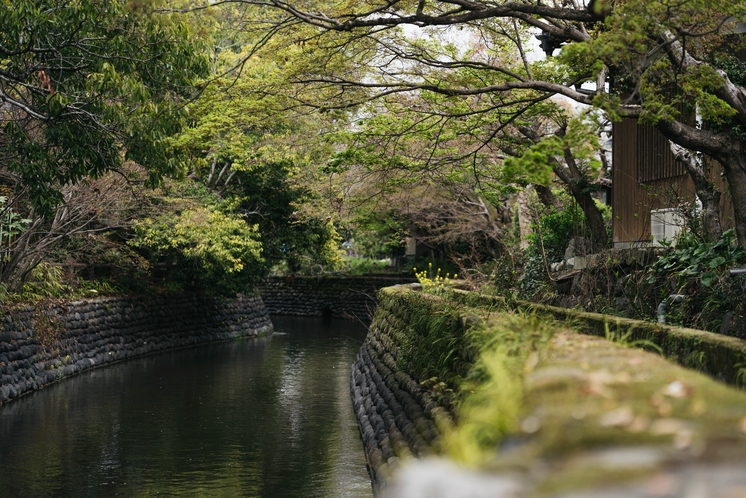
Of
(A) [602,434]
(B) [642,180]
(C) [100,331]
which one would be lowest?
(C) [100,331]

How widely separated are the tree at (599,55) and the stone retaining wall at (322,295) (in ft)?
85.1

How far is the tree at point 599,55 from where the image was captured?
30.3ft

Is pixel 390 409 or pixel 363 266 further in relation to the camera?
pixel 363 266

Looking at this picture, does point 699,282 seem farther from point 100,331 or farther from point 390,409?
point 100,331

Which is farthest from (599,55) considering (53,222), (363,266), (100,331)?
(363,266)

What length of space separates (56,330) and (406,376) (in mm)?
10688

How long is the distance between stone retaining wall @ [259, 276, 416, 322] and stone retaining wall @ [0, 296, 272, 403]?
360 inches

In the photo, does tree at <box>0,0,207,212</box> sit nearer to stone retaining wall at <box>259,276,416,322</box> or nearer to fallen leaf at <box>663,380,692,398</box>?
fallen leaf at <box>663,380,692,398</box>

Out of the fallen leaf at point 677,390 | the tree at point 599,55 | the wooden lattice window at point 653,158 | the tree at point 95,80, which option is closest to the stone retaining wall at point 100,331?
the tree at point 95,80

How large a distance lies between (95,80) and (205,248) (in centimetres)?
1256

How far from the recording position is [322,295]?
4431cm

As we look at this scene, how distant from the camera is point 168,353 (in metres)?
25.7

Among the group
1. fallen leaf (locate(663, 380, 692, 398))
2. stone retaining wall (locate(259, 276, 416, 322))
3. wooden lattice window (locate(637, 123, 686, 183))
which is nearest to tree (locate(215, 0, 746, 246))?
wooden lattice window (locate(637, 123, 686, 183))

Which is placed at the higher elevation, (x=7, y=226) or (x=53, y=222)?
(x=53, y=222)
